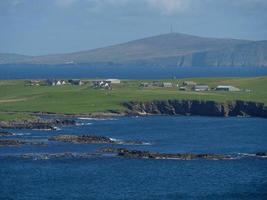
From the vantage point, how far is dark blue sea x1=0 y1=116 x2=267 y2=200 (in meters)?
54.0

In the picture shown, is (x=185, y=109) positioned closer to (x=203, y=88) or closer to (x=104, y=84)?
(x=203, y=88)

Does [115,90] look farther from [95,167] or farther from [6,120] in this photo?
[95,167]

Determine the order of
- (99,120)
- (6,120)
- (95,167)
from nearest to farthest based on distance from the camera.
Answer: (95,167), (6,120), (99,120)

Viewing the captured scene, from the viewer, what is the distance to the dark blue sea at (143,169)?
5397 centimetres

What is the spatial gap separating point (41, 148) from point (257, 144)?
1871 cm

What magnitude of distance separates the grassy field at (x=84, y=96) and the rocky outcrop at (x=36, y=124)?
2732 mm

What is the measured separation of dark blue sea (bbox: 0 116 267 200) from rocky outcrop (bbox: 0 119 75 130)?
292cm

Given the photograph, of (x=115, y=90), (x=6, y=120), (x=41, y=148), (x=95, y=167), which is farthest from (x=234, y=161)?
(x=115, y=90)

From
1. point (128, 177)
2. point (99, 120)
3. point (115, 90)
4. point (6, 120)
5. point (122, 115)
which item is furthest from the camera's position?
point (115, 90)

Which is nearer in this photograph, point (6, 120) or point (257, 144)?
point (257, 144)

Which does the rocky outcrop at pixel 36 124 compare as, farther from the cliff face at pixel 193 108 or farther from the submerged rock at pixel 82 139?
the cliff face at pixel 193 108

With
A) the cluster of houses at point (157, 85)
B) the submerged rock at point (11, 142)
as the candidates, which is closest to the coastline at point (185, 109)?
the cluster of houses at point (157, 85)

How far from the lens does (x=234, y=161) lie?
220 ft

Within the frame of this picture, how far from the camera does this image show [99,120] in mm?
100688
